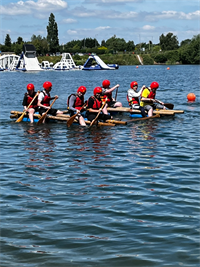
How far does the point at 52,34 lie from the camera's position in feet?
552

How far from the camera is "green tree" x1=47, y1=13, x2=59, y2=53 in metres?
166

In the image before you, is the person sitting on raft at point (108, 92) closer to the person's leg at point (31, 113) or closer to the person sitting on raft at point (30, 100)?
the person sitting on raft at point (30, 100)

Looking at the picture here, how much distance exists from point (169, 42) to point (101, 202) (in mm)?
184863

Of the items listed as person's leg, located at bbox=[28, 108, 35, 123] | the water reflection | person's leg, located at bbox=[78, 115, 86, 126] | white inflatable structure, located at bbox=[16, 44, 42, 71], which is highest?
white inflatable structure, located at bbox=[16, 44, 42, 71]

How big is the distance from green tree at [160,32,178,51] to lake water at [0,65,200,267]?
177 m

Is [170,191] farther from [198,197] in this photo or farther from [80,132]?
[80,132]

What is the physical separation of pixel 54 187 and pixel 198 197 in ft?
10.3

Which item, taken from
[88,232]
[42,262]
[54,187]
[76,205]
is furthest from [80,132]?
[42,262]

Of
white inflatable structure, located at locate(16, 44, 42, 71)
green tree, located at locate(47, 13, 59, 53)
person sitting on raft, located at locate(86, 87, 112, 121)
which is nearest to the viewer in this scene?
person sitting on raft, located at locate(86, 87, 112, 121)

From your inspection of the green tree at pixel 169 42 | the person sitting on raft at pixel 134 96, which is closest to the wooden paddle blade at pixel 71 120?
the person sitting on raft at pixel 134 96

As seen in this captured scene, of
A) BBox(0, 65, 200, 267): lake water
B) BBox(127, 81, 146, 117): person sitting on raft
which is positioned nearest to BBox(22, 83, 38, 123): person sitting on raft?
BBox(0, 65, 200, 267): lake water

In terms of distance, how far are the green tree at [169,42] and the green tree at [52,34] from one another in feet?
153

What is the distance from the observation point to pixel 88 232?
284 inches

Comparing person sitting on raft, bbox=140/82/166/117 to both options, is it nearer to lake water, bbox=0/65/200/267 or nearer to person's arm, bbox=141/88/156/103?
person's arm, bbox=141/88/156/103
